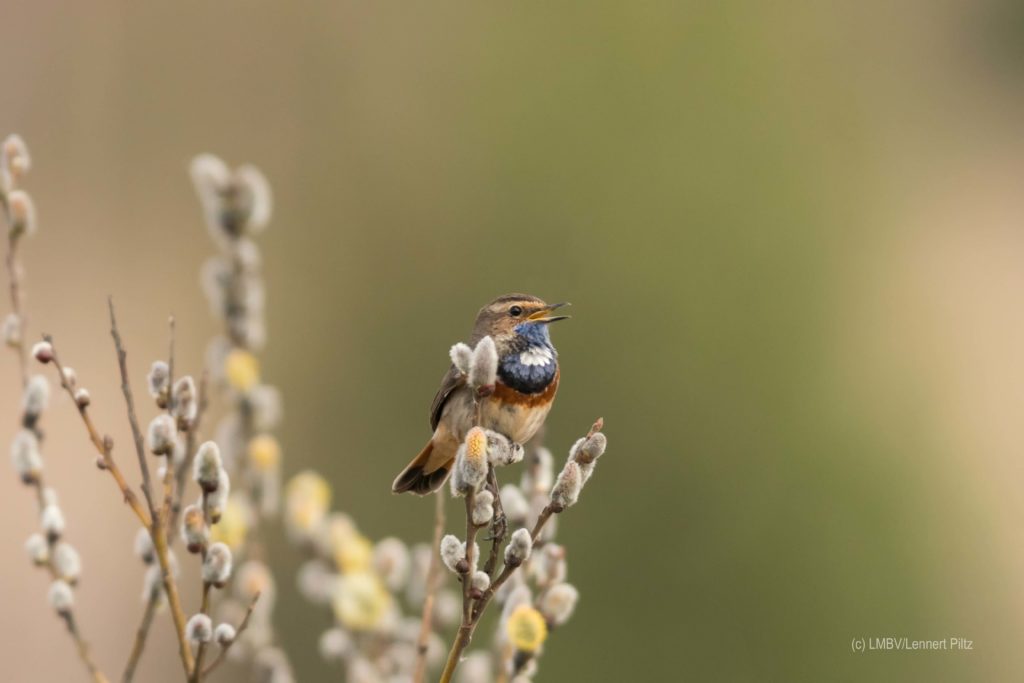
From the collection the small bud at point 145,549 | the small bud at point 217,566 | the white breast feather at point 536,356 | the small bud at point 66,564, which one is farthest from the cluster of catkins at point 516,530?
the small bud at point 66,564

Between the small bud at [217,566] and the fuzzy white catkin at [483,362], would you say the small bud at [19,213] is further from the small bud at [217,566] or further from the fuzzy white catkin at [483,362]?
the fuzzy white catkin at [483,362]

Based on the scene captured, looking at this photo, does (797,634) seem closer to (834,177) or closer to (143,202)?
(834,177)

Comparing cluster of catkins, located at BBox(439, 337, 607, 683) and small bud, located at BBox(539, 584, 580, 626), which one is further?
small bud, located at BBox(539, 584, 580, 626)

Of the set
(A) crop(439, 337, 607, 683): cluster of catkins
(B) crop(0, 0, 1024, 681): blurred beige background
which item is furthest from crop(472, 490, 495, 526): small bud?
(B) crop(0, 0, 1024, 681): blurred beige background

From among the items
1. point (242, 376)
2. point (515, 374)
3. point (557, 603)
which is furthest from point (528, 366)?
point (242, 376)

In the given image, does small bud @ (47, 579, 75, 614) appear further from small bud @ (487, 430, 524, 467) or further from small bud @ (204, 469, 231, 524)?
small bud @ (487, 430, 524, 467)

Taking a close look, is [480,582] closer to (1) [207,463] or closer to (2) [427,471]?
(1) [207,463]
